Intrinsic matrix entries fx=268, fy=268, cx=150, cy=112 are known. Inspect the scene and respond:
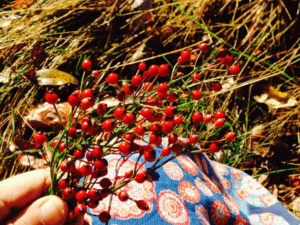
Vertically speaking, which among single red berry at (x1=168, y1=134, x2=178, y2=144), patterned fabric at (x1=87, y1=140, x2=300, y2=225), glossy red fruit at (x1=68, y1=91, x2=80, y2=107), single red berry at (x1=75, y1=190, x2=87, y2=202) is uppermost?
glossy red fruit at (x1=68, y1=91, x2=80, y2=107)

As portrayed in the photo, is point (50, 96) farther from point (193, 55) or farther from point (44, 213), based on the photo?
point (193, 55)

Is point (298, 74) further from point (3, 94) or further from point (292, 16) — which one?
point (3, 94)

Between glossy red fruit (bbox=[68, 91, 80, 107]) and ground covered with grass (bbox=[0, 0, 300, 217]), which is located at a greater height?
glossy red fruit (bbox=[68, 91, 80, 107])

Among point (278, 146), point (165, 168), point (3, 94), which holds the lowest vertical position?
point (278, 146)

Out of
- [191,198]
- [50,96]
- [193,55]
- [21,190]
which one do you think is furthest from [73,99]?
[193,55]

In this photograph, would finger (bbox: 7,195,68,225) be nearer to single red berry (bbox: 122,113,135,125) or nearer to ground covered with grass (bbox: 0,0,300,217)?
single red berry (bbox: 122,113,135,125)

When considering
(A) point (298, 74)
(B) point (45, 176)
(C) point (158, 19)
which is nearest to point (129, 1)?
(C) point (158, 19)

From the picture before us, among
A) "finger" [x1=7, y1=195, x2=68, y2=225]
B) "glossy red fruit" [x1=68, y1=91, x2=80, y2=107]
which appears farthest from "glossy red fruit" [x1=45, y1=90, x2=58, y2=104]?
"finger" [x1=7, y1=195, x2=68, y2=225]
